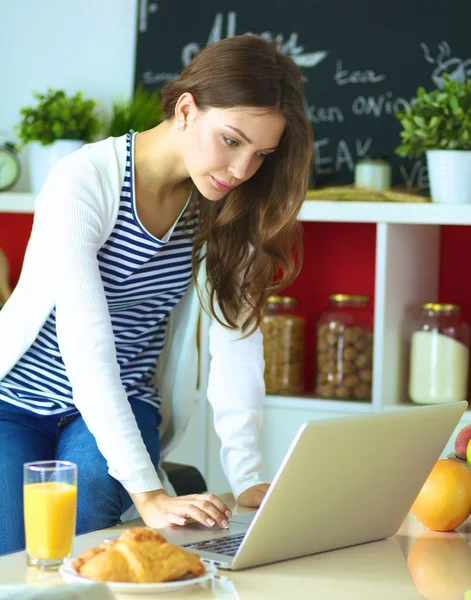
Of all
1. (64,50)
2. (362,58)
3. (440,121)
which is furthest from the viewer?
(64,50)

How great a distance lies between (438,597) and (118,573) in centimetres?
33

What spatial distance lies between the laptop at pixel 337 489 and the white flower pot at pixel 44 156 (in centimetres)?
176

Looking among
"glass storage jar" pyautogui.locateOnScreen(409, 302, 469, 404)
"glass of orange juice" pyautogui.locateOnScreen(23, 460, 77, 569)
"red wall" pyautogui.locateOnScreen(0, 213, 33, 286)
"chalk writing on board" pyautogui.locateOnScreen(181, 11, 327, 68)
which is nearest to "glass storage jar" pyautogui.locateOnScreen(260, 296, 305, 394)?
"glass storage jar" pyautogui.locateOnScreen(409, 302, 469, 404)

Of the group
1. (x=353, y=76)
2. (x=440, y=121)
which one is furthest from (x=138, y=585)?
(x=353, y=76)

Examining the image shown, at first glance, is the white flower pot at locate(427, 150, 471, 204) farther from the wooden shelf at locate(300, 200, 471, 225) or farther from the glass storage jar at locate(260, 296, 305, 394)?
the glass storage jar at locate(260, 296, 305, 394)

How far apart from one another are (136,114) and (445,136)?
926 mm

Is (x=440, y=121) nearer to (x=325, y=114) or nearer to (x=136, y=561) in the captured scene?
(x=325, y=114)

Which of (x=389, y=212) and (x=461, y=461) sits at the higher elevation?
(x=389, y=212)

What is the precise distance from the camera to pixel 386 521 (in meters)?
1.23

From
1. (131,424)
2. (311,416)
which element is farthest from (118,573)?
(311,416)

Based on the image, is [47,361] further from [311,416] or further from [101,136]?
[101,136]

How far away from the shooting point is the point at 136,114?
284cm

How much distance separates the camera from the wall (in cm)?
298

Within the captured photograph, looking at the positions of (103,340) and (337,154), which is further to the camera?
(337,154)
